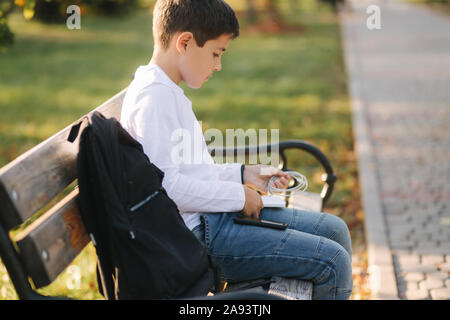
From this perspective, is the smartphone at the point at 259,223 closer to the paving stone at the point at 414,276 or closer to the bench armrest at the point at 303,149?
the bench armrest at the point at 303,149

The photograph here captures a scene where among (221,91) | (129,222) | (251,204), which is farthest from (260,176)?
(221,91)

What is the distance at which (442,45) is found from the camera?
1457 centimetres

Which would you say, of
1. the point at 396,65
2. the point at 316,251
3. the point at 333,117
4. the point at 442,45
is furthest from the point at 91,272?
the point at 442,45

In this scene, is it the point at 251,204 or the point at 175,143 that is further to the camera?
the point at 251,204

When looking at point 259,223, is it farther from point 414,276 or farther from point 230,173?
point 414,276

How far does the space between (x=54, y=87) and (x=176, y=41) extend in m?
8.47

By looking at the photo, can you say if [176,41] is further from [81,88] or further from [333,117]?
[81,88]

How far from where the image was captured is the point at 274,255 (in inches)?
87.4

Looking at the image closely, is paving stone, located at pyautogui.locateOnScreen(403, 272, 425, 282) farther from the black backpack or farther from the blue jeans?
the black backpack

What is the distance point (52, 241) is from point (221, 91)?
25.5 ft

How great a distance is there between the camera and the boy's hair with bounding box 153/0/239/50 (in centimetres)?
225

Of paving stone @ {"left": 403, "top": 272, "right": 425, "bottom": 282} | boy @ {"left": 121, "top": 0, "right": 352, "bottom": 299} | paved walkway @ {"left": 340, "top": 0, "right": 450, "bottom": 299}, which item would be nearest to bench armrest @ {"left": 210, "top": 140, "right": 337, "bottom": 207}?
paved walkway @ {"left": 340, "top": 0, "right": 450, "bottom": 299}

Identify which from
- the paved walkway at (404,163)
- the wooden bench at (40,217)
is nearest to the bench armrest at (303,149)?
the paved walkway at (404,163)

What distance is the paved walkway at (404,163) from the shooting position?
12.0 feet
